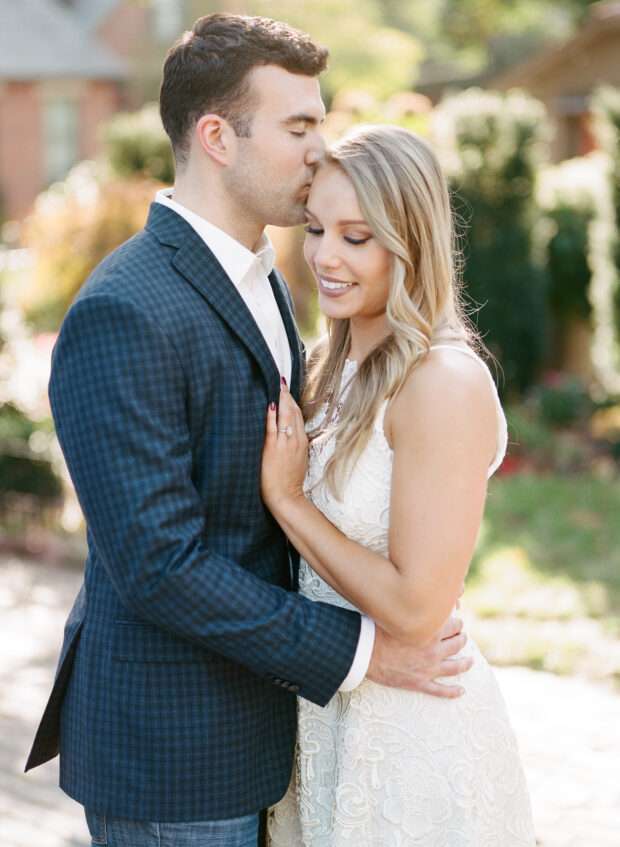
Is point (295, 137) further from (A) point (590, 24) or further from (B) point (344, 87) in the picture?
(B) point (344, 87)

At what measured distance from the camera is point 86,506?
7.58 ft

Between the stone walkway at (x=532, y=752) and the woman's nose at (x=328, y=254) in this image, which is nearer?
the woman's nose at (x=328, y=254)

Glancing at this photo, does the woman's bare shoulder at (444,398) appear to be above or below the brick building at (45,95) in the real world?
below

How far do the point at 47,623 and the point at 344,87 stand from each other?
115 ft

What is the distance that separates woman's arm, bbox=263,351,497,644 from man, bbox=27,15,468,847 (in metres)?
0.06

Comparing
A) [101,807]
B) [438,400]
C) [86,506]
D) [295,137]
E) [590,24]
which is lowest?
[101,807]

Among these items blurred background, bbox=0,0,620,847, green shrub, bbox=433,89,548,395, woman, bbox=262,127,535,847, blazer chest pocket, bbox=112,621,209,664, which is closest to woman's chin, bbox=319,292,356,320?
woman, bbox=262,127,535,847

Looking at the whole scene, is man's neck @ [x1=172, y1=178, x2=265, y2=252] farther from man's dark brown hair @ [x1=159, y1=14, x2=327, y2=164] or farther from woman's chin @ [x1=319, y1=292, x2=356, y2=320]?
woman's chin @ [x1=319, y1=292, x2=356, y2=320]

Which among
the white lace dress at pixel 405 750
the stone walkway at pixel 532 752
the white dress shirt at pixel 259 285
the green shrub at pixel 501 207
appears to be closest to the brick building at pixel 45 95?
the green shrub at pixel 501 207

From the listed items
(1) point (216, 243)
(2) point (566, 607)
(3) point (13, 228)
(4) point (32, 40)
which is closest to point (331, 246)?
(1) point (216, 243)

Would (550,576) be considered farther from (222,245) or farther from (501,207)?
(222,245)

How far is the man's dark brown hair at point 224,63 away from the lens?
255 centimetres

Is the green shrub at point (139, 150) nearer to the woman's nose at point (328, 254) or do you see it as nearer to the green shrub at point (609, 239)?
the green shrub at point (609, 239)

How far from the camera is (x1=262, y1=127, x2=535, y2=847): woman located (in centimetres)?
240
